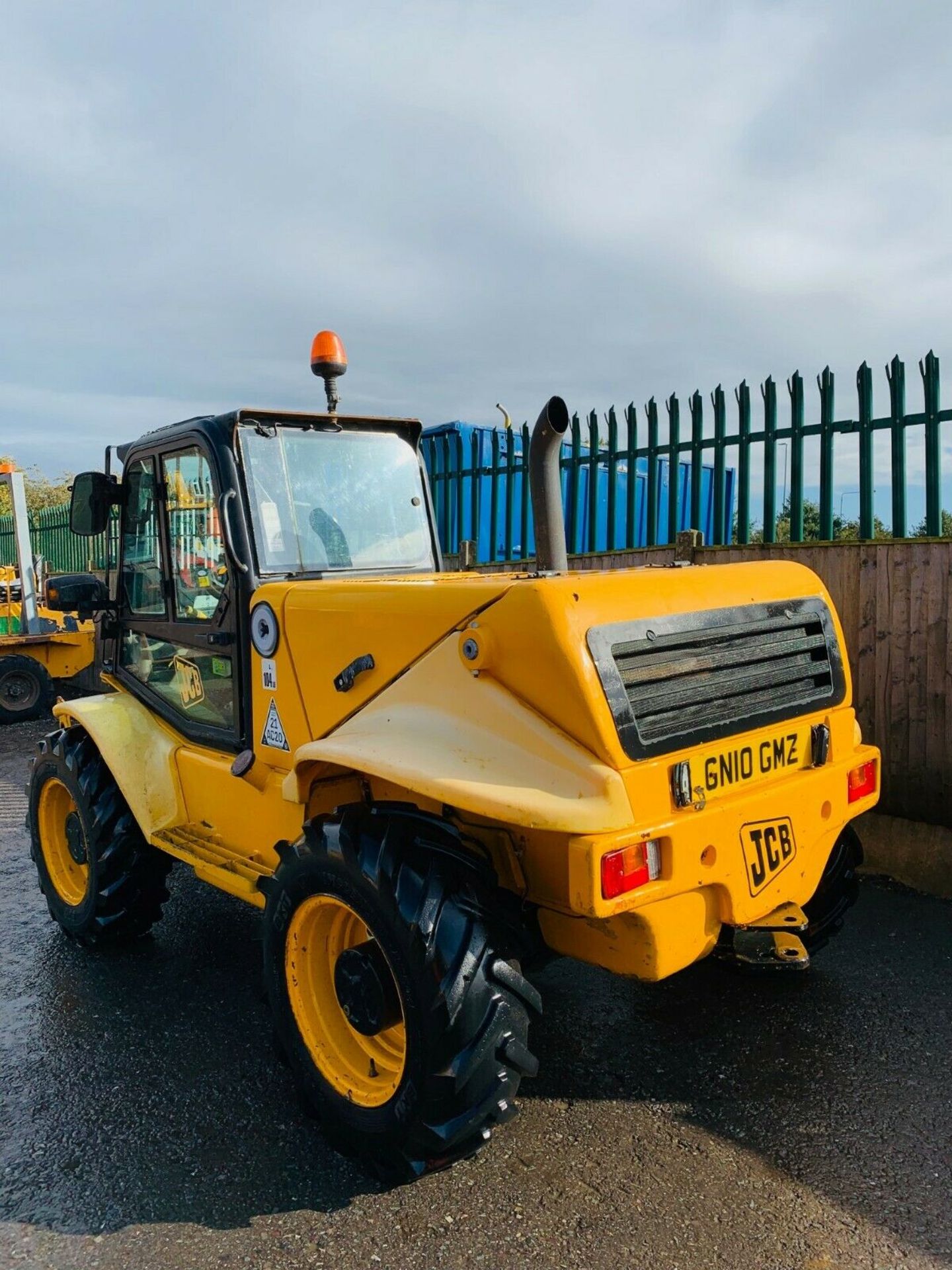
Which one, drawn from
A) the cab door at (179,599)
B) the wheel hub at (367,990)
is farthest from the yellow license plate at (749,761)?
the cab door at (179,599)

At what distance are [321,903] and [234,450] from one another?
171 centimetres

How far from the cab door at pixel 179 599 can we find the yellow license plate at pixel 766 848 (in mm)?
1931

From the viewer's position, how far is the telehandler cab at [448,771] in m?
2.33

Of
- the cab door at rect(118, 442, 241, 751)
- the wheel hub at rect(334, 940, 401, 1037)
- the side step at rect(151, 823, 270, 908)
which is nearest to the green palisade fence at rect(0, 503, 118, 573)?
the cab door at rect(118, 442, 241, 751)

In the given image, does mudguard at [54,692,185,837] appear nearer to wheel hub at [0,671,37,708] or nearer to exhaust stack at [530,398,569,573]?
exhaust stack at [530,398,569,573]

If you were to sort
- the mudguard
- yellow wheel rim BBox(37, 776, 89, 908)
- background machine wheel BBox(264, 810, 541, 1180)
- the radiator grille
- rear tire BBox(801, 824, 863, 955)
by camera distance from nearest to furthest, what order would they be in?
background machine wheel BBox(264, 810, 541, 1180), the radiator grille, rear tire BBox(801, 824, 863, 955), the mudguard, yellow wheel rim BBox(37, 776, 89, 908)

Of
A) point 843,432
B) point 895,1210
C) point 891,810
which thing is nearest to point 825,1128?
point 895,1210

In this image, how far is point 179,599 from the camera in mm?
3889

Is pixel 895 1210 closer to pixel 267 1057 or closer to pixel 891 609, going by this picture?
pixel 267 1057

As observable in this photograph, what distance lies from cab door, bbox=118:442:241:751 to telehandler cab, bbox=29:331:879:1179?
20mm

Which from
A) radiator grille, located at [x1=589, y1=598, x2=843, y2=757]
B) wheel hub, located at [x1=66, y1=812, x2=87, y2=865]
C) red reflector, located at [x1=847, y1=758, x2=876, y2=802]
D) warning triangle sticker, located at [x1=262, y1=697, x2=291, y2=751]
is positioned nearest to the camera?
radiator grille, located at [x1=589, y1=598, x2=843, y2=757]

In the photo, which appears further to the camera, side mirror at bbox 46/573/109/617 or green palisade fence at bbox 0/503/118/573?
green palisade fence at bbox 0/503/118/573

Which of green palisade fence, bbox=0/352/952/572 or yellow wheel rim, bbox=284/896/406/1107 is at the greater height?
green palisade fence, bbox=0/352/952/572

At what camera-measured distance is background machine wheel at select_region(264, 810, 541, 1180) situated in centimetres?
231
